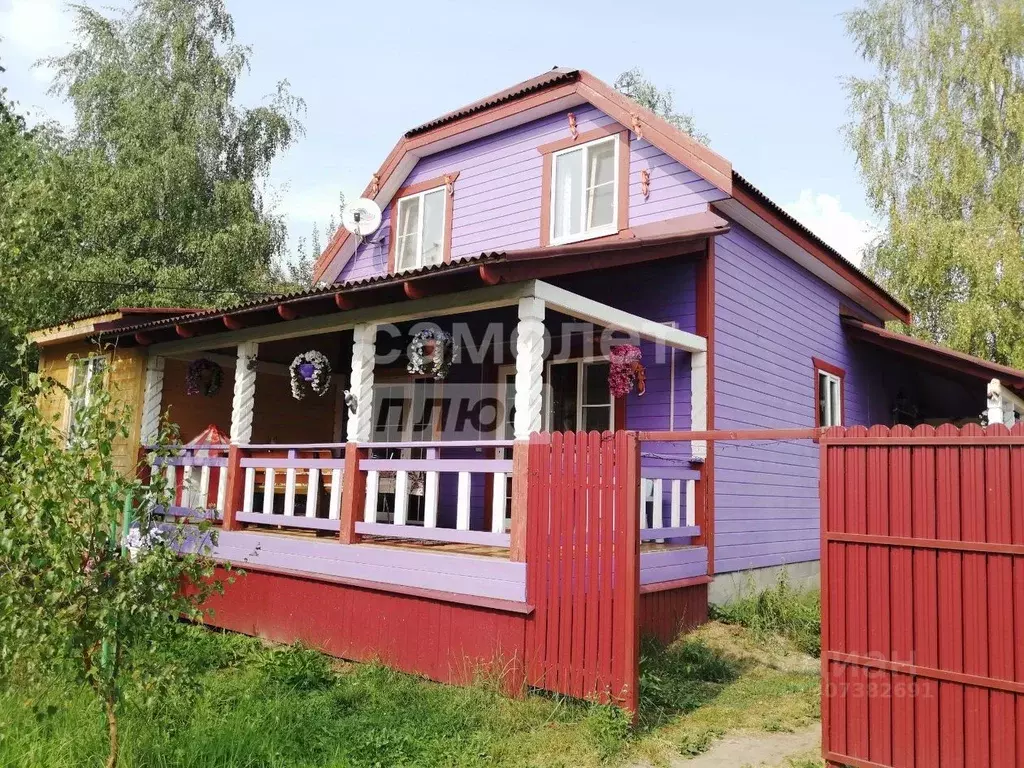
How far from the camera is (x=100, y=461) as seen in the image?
3.87m

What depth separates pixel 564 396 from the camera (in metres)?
9.78

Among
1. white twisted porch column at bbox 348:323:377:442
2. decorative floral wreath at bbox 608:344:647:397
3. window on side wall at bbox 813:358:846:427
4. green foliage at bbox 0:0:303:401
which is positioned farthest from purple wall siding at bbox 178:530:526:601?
green foliage at bbox 0:0:303:401

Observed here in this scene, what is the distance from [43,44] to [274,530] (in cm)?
2079

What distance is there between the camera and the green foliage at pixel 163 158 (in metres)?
19.5

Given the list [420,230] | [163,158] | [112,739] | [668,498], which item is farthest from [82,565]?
[163,158]

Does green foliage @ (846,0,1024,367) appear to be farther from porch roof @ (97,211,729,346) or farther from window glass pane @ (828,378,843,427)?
porch roof @ (97,211,729,346)

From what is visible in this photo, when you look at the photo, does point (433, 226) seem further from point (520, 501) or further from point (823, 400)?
point (520, 501)

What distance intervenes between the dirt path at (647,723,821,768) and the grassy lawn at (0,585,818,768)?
104 mm

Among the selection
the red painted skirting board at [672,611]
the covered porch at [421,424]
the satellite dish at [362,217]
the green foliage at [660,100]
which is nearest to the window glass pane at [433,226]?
the satellite dish at [362,217]

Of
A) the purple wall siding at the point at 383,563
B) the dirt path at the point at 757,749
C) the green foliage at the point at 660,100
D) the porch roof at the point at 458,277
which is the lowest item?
the dirt path at the point at 757,749

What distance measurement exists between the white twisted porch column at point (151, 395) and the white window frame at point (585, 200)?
549 cm

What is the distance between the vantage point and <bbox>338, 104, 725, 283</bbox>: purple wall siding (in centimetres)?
916

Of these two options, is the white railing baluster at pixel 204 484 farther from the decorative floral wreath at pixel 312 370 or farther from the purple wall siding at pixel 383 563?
the decorative floral wreath at pixel 312 370

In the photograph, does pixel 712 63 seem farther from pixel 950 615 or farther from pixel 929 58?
pixel 929 58
